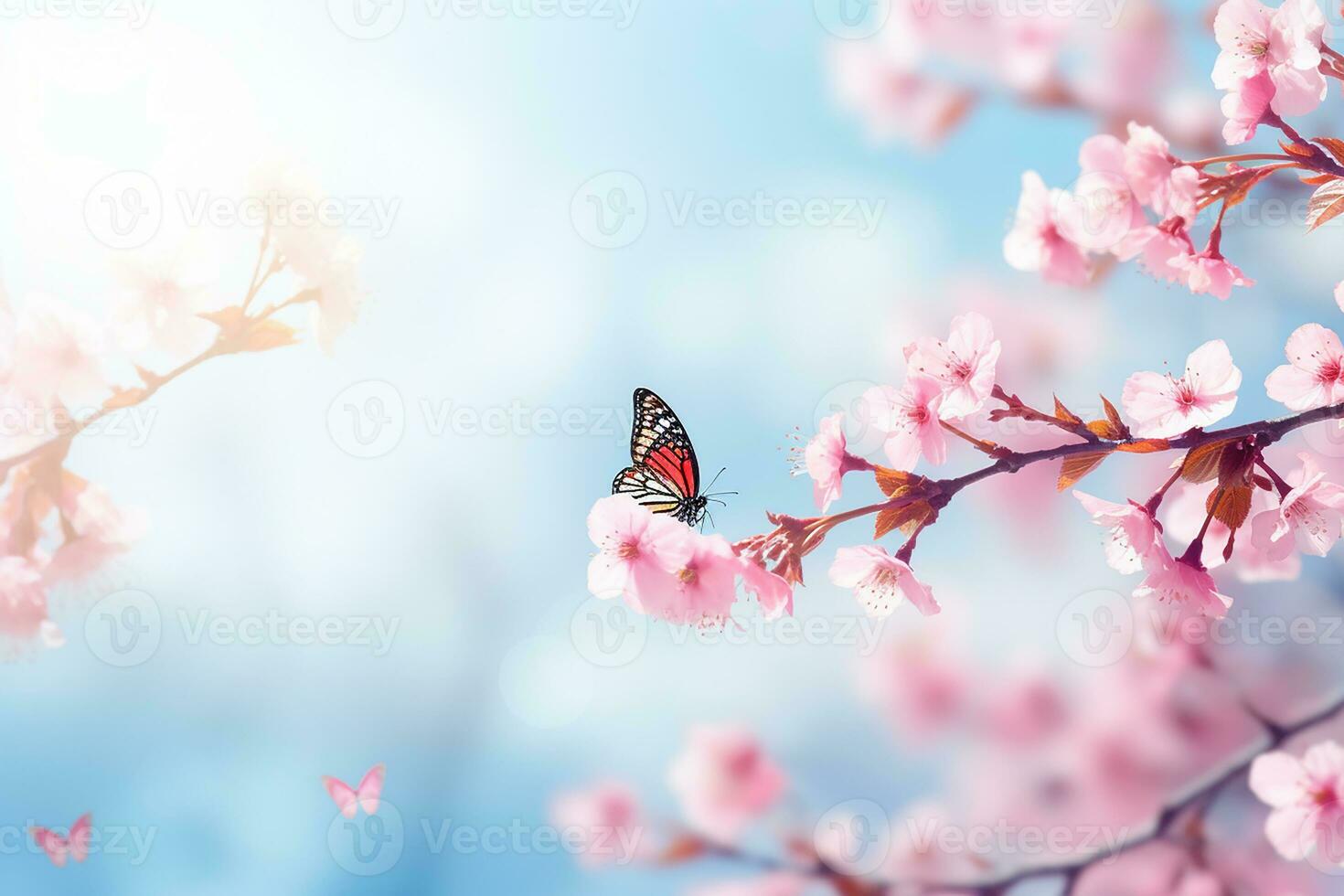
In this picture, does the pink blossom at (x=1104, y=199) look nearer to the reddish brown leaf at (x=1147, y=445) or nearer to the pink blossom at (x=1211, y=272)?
the pink blossom at (x=1211, y=272)

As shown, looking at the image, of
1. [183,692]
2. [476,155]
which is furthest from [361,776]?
[476,155]

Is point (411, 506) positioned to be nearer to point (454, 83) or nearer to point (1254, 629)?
point (454, 83)

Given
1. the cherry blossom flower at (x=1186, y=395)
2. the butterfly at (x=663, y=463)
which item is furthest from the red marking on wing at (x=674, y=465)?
the cherry blossom flower at (x=1186, y=395)

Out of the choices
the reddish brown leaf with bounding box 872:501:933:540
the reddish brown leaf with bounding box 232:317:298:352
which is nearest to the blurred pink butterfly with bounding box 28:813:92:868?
the reddish brown leaf with bounding box 232:317:298:352

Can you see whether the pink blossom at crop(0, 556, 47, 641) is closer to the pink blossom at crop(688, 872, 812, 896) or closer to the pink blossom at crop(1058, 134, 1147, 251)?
the pink blossom at crop(688, 872, 812, 896)

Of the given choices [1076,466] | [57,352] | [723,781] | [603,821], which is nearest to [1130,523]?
[1076,466]

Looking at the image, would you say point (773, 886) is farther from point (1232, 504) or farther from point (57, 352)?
point (57, 352)
